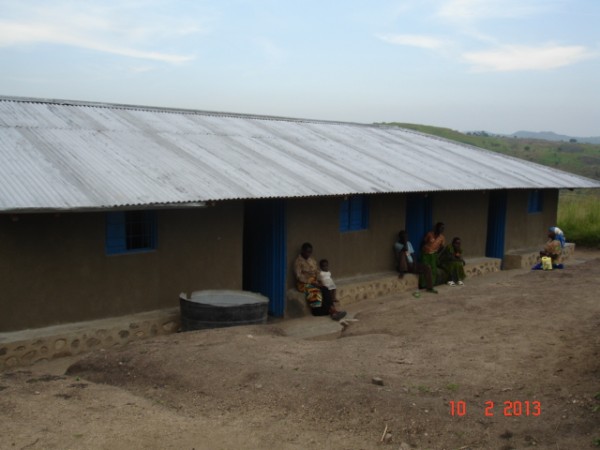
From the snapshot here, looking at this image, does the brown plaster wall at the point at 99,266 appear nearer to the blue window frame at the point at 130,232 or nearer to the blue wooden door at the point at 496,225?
the blue window frame at the point at 130,232

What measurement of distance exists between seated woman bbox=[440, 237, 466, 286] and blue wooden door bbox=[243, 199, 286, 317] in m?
4.57

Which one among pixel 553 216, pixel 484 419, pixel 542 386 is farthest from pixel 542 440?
pixel 553 216

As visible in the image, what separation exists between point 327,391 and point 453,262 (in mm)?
8209

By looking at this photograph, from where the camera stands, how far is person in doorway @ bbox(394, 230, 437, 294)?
40.7 feet

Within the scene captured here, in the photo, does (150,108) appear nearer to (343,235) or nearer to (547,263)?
(343,235)

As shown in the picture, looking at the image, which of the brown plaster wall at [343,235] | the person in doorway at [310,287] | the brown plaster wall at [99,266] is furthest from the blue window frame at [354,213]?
the brown plaster wall at [99,266]

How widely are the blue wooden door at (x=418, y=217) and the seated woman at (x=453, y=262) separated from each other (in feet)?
1.84

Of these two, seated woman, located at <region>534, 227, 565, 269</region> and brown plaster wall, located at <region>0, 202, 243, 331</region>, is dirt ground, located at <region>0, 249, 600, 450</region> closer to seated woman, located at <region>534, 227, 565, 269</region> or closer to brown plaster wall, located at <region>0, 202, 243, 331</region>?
brown plaster wall, located at <region>0, 202, 243, 331</region>

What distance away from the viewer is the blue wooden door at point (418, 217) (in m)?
13.3

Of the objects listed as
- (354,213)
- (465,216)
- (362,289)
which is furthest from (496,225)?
(362,289)

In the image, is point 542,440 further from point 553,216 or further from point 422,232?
point 553,216

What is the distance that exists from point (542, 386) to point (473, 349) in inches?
57.4
